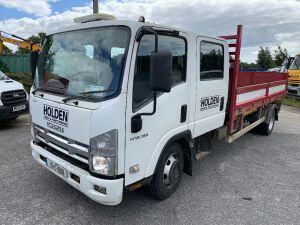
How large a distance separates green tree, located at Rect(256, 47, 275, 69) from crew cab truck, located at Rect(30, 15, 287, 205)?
4191 centimetres

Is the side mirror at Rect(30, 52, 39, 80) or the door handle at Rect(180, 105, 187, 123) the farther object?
the side mirror at Rect(30, 52, 39, 80)

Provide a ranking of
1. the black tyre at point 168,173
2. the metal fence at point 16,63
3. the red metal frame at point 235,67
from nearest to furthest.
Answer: the black tyre at point 168,173, the red metal frame at point 235,67, the metal fence at point 16,63

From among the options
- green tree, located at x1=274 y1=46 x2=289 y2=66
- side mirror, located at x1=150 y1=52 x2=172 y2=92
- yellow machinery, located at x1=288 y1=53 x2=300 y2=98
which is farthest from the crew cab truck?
green tree, located at x1=274 y1=46 x2=289 y2=66

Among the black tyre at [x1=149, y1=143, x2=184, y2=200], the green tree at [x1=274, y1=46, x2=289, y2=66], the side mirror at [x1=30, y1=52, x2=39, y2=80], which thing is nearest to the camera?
the black tyre at [x1=149, y1=143, x2=184, y2=200]

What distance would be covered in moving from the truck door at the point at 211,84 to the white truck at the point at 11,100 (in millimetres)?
4957

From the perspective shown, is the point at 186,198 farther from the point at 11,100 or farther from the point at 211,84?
the point at 11,100

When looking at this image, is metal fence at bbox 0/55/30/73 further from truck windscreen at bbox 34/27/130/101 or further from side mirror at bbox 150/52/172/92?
side mirror at bbox 150/52/172/92

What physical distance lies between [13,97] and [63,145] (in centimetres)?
465

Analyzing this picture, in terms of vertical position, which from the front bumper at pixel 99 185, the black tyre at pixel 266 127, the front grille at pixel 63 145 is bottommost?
the black tyre at pixel 266 127

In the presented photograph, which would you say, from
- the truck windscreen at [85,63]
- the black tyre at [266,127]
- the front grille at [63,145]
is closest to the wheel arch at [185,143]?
the front grille at [63,145]

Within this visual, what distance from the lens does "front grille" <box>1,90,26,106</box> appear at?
694 cm

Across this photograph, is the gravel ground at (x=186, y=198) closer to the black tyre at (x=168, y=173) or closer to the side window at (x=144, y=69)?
the black tyre at (x=168, y=173)

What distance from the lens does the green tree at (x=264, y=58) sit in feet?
140

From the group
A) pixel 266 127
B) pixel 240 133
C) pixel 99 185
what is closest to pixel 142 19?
pixel 99 185
